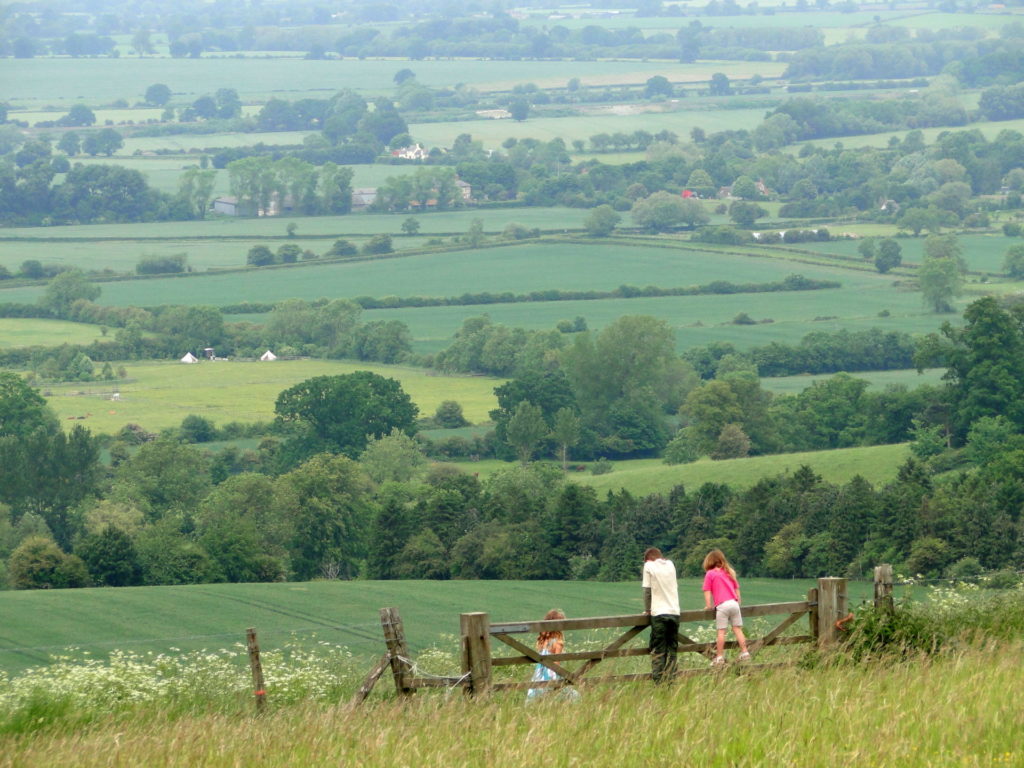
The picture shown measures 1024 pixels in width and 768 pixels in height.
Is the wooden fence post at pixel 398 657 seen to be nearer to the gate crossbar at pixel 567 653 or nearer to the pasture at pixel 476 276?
the gate crossbar at pixel 567 653

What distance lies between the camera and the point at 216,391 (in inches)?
4080

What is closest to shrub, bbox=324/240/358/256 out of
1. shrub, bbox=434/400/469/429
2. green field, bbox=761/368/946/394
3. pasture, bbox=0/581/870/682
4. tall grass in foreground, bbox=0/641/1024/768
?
green field, bbox=761/368/946/394

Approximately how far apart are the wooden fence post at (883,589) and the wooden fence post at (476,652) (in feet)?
12.2

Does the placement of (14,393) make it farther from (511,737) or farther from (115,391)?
(511,737)

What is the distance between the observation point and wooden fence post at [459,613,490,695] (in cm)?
1298

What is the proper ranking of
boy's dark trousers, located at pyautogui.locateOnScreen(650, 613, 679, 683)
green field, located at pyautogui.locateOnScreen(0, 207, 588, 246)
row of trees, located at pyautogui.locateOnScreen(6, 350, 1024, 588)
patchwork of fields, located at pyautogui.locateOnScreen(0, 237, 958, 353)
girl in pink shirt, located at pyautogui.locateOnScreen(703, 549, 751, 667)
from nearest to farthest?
boy's dark trousers, located at pyautogui.locateOnScreen(650, 613, 679, 683)
girl in pink shirt, located at pyautogui.locateOnScreen(703, 549, 751, 667)
row of trees, located at pyautogui.locateOnScreen(6, 350, 1024, 588)
patchwork of fields, located at pyautogui.locateOnScreen(0, 237, 958, 353)
green field, located at pyautogui.locateOnScreen(0, 207, 588, 246)

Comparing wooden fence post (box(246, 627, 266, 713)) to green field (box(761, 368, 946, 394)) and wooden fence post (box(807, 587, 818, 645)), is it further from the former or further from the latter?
green field (box(761, 368, 946, 394))

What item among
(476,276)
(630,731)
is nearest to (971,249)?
(476,276)

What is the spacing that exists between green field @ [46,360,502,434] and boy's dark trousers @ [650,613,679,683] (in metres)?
78.8

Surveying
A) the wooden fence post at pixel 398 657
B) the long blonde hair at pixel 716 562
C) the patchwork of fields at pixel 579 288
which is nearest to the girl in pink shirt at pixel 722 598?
the long blonde hair at pixel 716 562

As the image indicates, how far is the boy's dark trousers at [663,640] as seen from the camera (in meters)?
13.8

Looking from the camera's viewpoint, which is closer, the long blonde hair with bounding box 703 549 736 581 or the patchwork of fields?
the long blonde hair with bounding box 703 549 736 581

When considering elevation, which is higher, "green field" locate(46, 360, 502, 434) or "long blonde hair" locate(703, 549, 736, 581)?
"long blonde hair" locate(703, 549, 736, 581)

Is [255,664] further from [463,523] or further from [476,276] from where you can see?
[476,276]
